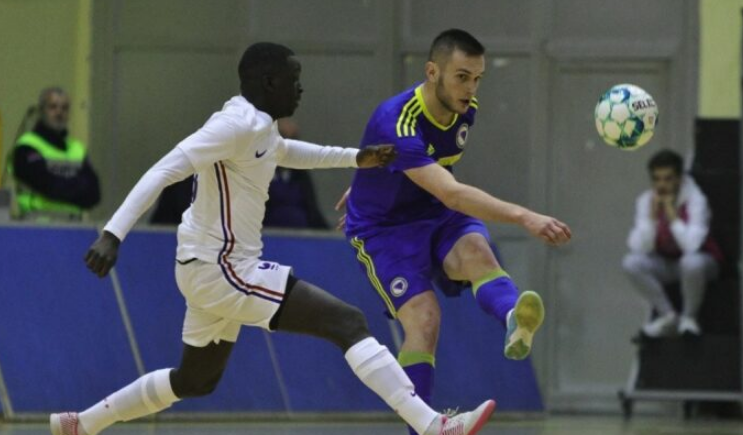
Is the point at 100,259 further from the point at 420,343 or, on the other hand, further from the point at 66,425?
the point at 420,343

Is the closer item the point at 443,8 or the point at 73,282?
the point at 73,282

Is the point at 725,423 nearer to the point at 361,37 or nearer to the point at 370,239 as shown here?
the point at 361,37

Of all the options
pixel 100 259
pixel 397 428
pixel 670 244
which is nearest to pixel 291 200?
pixel 397 428

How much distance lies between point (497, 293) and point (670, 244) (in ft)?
19.2

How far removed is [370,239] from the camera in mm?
7938

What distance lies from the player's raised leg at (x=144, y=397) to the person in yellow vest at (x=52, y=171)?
4629mm

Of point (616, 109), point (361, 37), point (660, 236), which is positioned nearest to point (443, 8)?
point (361, 37)

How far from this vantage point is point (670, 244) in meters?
13.0

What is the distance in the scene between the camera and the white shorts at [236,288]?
716cm

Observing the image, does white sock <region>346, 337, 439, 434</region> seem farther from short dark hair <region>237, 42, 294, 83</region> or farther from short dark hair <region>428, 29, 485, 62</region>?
short dark hair <region>428, 29, 485, 62</region>

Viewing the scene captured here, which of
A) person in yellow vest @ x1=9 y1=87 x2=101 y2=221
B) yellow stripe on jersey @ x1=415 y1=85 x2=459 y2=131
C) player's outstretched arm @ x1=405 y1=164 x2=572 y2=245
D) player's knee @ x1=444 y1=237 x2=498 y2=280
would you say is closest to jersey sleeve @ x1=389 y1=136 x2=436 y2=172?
player's outstretched arm @ x1=405 y1=164 x2=572 y2=245

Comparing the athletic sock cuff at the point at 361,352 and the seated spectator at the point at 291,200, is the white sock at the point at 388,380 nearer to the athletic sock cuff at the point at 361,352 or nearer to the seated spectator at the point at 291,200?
the athletic sock cuff at the point at 361,352

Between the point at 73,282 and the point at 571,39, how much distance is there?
5.09 m

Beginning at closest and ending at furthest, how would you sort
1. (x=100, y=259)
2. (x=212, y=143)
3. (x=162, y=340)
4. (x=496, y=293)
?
(x=100, y=259)
(x=212, y=143)
(x=496, y=293)
(x=162, y=340)
